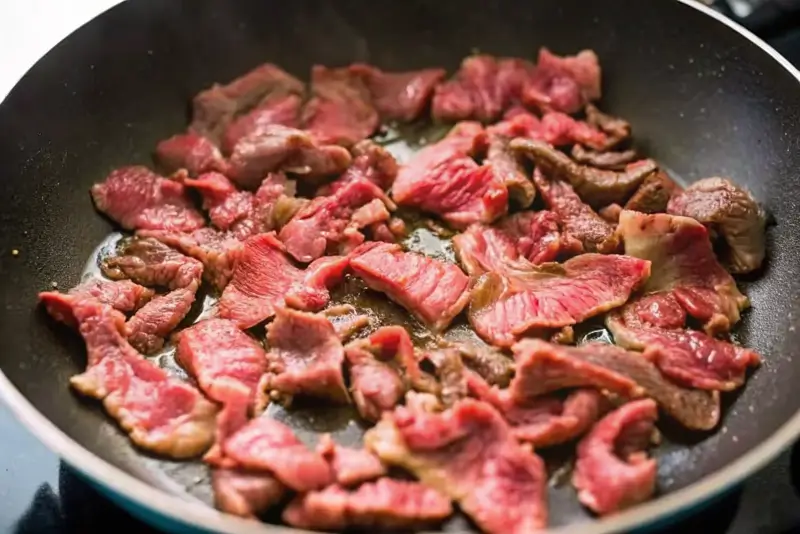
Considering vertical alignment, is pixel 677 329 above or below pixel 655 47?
below

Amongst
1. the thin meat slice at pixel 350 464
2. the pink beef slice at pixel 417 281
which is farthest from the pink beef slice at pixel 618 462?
the pink beef slice at pixel 417 281

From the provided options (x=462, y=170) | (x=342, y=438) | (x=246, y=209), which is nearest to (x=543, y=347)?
(x=342, y=438)

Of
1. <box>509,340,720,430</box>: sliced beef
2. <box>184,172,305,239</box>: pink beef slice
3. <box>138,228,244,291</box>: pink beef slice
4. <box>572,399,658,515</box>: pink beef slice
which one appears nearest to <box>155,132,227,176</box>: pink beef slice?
<box>184,172,305,239</box>: pink beef slice

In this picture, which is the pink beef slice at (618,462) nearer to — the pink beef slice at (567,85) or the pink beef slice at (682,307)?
the pink beef slice at (682,307)

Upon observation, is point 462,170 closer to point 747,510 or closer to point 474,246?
point 474,246

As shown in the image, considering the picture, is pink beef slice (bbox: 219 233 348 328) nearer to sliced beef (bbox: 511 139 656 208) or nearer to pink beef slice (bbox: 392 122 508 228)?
pink beef slice (bbox: 392 122 508 228)
